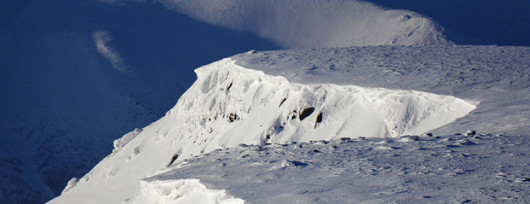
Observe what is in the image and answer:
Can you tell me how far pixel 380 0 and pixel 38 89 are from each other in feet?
83.7

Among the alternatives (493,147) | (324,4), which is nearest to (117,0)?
(324,4)

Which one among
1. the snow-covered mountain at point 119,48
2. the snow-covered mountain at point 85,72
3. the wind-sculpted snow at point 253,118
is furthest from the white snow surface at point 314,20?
the wind-sculpted snow at point 253,118

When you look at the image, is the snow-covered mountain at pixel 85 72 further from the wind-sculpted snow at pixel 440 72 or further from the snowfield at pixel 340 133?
the wind-sculpted snow at pixel 440 72

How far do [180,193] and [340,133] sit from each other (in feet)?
19.2

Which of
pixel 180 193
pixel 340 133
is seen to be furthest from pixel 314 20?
pixel 180 193

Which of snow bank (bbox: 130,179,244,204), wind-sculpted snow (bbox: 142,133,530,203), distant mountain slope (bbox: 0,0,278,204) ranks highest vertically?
wind-sculpted snow (bbox: 142,133,530,203)

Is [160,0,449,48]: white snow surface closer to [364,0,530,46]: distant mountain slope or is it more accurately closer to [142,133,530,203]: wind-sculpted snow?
[364,0,530,46]: distant mountain slope

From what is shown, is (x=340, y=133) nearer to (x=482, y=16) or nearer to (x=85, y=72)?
(x=85, y=72)

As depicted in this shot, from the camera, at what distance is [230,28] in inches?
1720

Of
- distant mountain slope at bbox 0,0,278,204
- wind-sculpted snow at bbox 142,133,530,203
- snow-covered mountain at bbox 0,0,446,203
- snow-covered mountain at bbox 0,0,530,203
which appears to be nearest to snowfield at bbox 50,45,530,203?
wind-sculpted snow at bbox 142,133,530,203

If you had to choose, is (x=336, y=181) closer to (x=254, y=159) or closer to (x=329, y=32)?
(x=254, y=159)

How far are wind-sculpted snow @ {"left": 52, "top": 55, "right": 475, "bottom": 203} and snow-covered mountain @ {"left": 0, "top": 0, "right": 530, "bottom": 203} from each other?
2751mm

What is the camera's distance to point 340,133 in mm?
12734

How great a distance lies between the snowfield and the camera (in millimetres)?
6168
